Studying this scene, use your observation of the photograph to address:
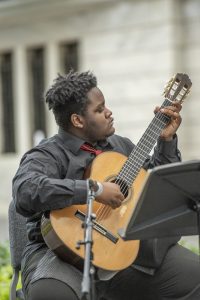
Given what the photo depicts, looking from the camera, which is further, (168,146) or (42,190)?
(168,146)

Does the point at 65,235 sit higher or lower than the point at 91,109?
lower

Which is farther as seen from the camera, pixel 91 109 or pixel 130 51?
pixel 130 51

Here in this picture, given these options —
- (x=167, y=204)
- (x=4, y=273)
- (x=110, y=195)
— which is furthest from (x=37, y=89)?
(x=167, y=204)

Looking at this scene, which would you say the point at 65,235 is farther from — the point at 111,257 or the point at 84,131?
the point at 84,131

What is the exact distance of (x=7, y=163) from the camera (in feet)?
44.1

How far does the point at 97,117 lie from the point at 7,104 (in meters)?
9.82

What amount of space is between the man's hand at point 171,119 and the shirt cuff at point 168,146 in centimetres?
3

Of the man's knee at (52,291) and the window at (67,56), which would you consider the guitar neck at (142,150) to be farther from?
the window at (67,56)

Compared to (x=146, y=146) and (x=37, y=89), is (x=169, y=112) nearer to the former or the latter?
(x=146, y=146)

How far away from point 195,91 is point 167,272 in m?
7.59

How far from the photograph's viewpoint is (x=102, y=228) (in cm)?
390

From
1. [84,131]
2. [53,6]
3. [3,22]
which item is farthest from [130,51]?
[84,131]

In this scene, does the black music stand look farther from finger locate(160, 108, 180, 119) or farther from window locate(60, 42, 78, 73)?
window locate(60, 42, 78, 73)

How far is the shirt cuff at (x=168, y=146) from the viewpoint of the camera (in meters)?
4.15
